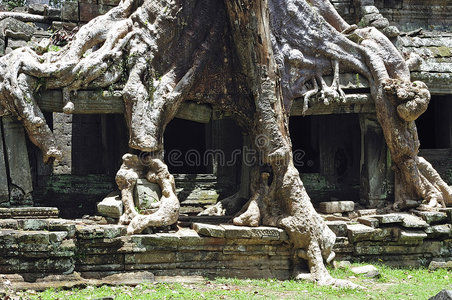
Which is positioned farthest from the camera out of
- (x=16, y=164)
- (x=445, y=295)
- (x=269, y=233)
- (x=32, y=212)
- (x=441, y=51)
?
(x=441, y=51)

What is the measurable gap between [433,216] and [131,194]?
4.77 metres

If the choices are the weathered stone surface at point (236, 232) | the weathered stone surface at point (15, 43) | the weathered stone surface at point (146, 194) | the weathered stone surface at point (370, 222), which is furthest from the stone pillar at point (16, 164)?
the weathered stone surface at point (370, 222)

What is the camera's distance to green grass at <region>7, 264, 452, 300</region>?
22.6 feet

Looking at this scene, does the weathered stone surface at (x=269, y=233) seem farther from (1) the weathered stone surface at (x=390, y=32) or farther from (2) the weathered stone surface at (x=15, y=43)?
(2) the weathered stone surface at (x=15, y=43)

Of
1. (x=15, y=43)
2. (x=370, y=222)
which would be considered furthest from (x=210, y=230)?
(x=15, y=43)

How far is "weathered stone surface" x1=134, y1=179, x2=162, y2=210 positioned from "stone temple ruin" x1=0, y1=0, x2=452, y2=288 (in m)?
0.02

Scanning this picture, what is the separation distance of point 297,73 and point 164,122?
2.46m

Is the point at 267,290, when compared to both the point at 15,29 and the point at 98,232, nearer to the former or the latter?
the point at 98,232

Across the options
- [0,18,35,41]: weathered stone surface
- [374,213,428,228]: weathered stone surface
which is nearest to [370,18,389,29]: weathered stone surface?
[374,213,428,228]: weathered stone surface

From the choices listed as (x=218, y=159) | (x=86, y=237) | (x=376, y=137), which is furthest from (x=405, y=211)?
(x=86, y=237)

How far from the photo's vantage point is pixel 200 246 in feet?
26.4

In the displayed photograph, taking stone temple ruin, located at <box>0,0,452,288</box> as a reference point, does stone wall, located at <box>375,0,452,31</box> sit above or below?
above

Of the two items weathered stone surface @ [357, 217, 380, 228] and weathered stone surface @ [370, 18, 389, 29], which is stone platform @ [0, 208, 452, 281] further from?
weathered stone surface @ [370, 18, 389, 29]

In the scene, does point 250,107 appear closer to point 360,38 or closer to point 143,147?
point 143,147
